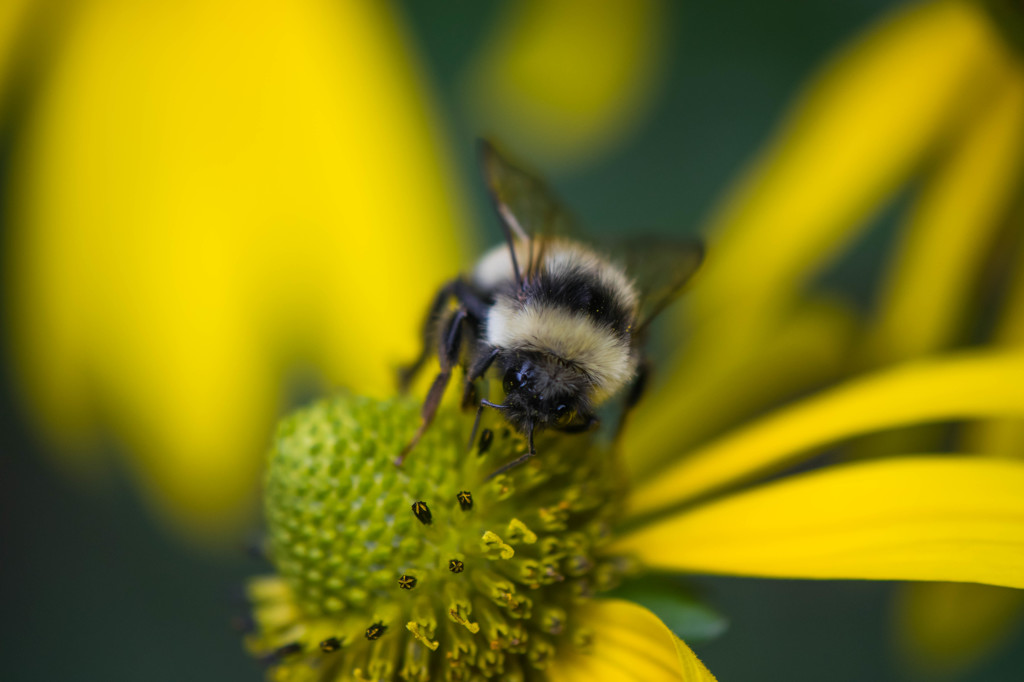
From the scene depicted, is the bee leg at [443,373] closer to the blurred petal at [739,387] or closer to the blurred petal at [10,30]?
the blurred petal at [739,387]

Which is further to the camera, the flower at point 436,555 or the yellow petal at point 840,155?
the yellow petal at point 840,155

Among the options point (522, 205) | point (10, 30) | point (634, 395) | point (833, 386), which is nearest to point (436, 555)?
point (634, 395)

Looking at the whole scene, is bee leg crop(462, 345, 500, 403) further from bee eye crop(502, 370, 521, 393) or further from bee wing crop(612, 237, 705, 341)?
bee wing crop(612, 237, 705, 341)

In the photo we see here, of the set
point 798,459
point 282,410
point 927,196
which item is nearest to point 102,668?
point 282,410

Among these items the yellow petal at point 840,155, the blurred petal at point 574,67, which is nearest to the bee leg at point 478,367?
the yellow petal at point 840,155

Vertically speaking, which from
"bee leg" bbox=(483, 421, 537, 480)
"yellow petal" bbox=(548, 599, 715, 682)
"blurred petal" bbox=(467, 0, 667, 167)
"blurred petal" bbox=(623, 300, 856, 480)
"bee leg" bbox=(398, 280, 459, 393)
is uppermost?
"blurred petal" bbox=(467, 0, 667, 167)

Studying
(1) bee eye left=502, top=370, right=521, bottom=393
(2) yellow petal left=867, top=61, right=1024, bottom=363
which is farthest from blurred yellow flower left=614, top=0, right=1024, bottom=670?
(1) bee eye left=502, top=370, right=521, bottom=393

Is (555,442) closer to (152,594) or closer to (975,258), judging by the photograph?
(975,258)
